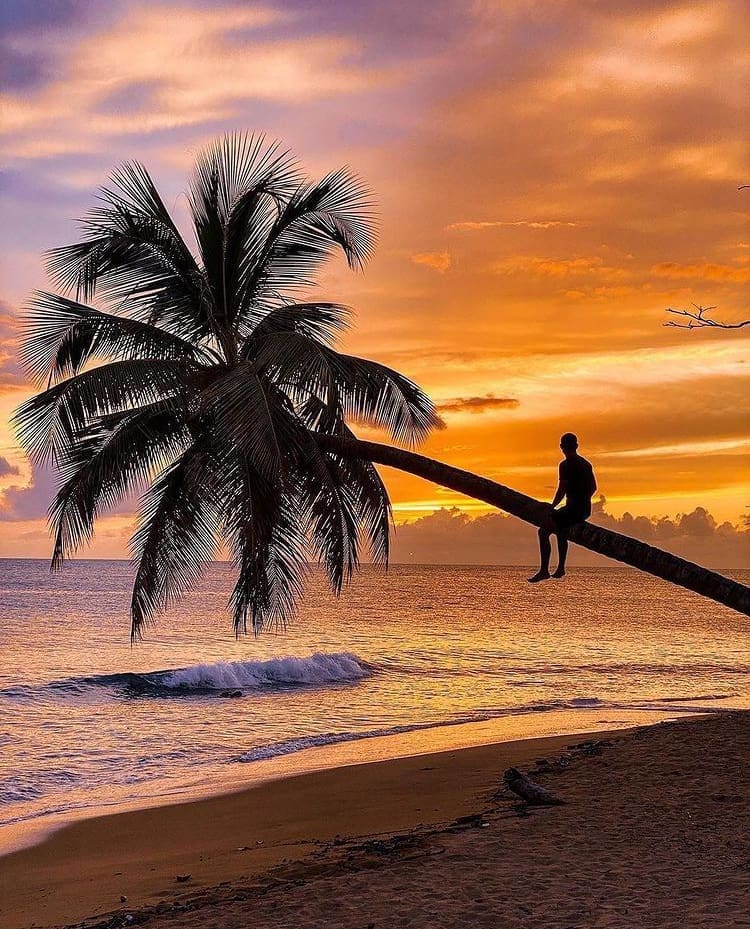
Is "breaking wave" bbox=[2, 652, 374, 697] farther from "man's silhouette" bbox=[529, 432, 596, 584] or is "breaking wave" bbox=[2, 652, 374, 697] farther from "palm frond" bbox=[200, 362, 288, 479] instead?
"man's silhouette" bbox=[529, 432, 596, 584]

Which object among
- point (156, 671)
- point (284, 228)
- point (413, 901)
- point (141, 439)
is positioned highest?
point (284, 228)

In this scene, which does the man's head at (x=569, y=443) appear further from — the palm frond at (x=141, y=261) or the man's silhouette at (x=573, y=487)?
the palm frond at (x=141, y=261)

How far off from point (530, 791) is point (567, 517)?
301 cm

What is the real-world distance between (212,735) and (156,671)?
456 inches

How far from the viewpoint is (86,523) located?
34.3 ft

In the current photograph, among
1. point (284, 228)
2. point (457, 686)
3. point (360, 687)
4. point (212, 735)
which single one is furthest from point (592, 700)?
point (284, 228)

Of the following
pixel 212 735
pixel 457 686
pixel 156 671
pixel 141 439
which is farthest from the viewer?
pixel 156 671

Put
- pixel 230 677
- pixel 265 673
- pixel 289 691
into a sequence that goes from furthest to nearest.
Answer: pixel 265 673
pixel 230 677
pixel 289 691

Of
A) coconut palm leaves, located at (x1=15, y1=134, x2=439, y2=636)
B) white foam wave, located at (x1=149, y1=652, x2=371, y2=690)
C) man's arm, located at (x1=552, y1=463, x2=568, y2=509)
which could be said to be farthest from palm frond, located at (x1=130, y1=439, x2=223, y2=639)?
white foam wave, located at (x1=149, y1=652, x2=371, y2=690)

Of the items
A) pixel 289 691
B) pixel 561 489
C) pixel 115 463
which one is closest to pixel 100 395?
pixel 115 463

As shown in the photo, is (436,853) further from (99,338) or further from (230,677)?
(230,677)

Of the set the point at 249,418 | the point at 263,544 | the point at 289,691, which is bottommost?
the point at 289,691

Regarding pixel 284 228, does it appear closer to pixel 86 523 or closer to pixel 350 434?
pixel 350 434

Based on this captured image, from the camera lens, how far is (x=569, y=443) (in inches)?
341
